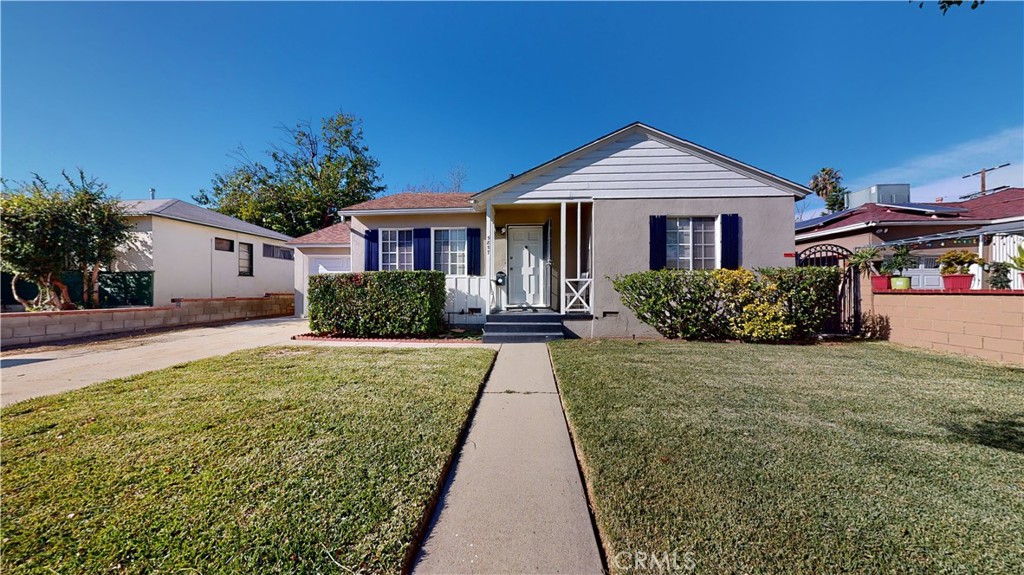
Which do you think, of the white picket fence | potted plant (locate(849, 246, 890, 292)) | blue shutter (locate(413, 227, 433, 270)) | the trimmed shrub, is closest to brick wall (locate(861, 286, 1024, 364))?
potted plant (locate(849, 246, 890, 292))

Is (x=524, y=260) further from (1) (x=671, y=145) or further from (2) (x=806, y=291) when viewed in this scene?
(2) (x=806, y=291)

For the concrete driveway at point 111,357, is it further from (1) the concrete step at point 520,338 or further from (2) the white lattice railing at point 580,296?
(2) the white lattice railing at point 580,296

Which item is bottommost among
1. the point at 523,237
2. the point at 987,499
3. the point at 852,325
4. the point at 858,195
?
the point at 987,499

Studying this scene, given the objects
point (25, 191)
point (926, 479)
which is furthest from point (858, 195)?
point (25, 191)

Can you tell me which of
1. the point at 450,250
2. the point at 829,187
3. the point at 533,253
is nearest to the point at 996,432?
the point at 533,253

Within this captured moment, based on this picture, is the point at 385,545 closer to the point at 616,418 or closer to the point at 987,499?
the point at 616,418

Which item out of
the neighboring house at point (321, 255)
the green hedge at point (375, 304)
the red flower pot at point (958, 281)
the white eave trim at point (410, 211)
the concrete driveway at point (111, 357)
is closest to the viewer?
the concrete driveway at point (111, 357)

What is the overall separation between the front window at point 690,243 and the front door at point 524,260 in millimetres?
3457

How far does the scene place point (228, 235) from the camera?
44.1 feet

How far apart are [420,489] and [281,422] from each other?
181 cm

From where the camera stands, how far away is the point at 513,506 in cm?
213

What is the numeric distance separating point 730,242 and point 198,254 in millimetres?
16781

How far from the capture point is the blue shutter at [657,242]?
8250 mm

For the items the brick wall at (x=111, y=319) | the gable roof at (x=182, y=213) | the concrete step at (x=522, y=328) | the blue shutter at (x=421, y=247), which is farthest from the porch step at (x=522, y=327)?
the gable roof at (x=182, y=213)
